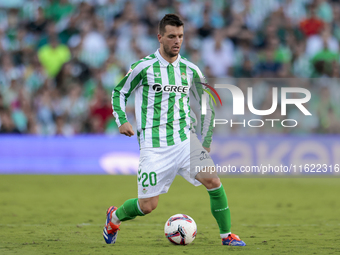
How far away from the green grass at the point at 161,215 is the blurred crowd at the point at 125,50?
157cm

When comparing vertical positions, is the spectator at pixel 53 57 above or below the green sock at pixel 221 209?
above

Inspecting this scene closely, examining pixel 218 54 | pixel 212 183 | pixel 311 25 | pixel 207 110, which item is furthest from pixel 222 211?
pixel 311 25

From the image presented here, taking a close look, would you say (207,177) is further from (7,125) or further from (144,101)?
(7,125)

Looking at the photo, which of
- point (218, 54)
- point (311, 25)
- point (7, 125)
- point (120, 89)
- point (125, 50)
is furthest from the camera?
point (311, 25)

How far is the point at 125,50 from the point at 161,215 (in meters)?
7.46

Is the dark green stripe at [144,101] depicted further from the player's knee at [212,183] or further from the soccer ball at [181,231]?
the soccer ball at [181,231]

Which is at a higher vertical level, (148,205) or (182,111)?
(182,111)

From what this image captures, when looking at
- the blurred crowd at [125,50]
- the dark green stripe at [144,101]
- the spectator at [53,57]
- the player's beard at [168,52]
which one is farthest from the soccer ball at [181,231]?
the spectator at [53,57]

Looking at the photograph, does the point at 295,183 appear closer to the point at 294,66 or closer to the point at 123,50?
the point at 294,66

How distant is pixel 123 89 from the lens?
5.49 meters

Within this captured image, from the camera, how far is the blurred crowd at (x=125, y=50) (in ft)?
42.7

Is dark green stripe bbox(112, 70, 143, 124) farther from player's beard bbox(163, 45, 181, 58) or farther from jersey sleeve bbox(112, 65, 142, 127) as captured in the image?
player's beard bbox(163, 45, 181, 58)

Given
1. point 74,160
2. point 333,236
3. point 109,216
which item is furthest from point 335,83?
point 109,216

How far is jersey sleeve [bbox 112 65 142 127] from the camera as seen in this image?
545 cm
